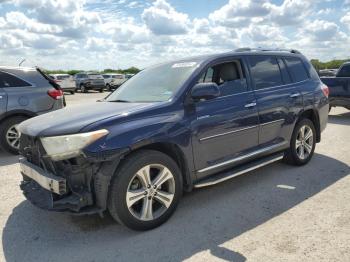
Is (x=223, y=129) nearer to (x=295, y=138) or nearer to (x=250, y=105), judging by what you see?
(x=250, y=105)

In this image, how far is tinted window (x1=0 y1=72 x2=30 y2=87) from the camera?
23.6ft

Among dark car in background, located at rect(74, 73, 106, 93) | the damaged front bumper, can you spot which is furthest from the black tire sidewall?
dark car in background, located at rect(74, 73, 106, 93)

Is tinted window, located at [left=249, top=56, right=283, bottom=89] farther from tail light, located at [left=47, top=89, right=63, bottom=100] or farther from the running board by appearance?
tail light, located at [left=47, top=89, right=63, bottom=100]

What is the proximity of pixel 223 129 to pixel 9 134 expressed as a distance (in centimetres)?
484

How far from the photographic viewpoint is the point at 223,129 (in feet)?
14.1

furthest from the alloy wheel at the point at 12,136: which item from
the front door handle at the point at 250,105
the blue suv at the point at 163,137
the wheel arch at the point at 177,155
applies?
the front door handle at the point at 250,105

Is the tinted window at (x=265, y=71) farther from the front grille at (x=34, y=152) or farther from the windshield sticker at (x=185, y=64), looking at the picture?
the front grille at (x=34, y=152)

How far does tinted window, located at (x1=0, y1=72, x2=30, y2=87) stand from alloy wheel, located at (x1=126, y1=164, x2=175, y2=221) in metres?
4.73

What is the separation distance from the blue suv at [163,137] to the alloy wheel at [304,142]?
17 cm

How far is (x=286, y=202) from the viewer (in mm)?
4383

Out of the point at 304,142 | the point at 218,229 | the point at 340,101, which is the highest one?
the point at 304,142

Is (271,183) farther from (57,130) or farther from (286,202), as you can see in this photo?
(57,130)

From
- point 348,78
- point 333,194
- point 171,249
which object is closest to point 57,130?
point 171,249

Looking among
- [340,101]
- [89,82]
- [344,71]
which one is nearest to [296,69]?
[340,101]
